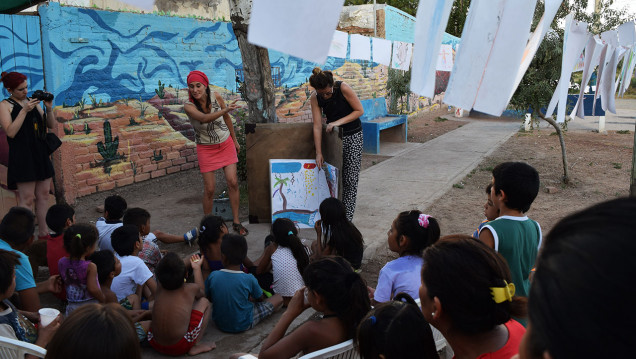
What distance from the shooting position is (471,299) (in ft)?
5.26

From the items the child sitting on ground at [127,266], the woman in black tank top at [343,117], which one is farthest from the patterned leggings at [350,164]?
the child sitting on ground at [127,266]

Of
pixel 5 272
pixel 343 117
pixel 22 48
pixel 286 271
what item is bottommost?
pixel 286 271

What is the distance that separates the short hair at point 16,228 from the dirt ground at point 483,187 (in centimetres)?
171

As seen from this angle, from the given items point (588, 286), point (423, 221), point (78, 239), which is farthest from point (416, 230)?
point (588, 286)

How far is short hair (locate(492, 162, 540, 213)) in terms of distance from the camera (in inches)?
103

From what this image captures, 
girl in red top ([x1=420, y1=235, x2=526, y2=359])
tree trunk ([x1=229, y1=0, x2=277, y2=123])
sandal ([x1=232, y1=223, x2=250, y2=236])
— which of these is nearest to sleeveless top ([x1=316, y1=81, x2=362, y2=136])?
sandal ([x1=232, y1=223, x2=250, y2=236])

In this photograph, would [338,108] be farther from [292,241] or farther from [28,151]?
[28,151]

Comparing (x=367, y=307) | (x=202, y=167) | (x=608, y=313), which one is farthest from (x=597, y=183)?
(x=608, y=313)

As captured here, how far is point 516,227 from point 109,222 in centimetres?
322

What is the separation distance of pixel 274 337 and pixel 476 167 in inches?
289

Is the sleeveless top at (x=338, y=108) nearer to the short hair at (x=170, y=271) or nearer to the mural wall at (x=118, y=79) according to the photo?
the short hair at (x=170, y=271)

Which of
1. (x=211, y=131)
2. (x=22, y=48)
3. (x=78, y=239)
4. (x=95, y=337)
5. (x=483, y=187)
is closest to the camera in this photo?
(x=95, y=337)

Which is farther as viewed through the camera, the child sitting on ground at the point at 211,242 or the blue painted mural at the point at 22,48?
the blue painted mural at the point at 22,48

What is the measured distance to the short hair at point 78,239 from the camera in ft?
10.9
